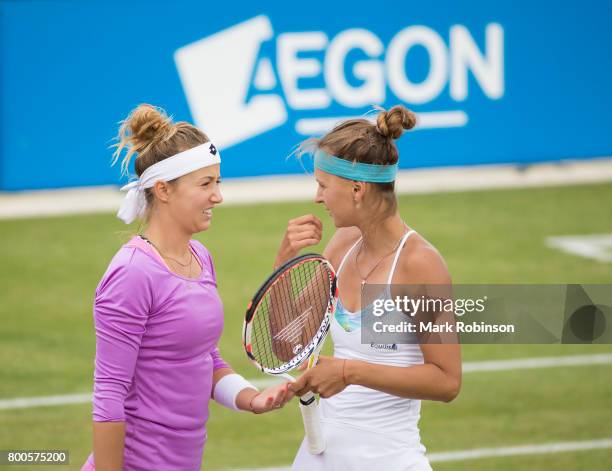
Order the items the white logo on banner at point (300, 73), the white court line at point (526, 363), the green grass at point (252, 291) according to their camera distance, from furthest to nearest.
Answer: the white logo on banner at point (300, 73), the white court line at point (526, 363), the green grass at point (252, 291)

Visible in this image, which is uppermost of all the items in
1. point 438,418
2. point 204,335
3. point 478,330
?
point 204,335

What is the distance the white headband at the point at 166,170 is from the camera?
14.4ft

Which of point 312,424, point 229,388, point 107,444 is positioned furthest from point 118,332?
point 312,424

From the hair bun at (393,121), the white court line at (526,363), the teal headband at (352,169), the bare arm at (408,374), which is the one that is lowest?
the white court line at (526,363)

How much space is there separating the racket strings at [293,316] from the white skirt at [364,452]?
0.39 m

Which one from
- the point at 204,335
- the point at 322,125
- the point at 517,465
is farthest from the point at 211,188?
the point at 322,125

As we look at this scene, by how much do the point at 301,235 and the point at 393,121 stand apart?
0.58 metres

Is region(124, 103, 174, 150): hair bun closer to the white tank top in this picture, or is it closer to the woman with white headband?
the woman with white headband

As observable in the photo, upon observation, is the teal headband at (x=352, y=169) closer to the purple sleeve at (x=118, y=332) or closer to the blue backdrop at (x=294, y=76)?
the purple sleeve at (x=118, y=332)

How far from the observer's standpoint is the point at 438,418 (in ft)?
26.4

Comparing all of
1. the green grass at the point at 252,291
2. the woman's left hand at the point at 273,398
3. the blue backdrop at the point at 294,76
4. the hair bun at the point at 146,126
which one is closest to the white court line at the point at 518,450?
the green grass at the point at 252,291

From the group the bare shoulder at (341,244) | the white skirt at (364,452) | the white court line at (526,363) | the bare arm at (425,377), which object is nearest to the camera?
the bare arm at (425,377)

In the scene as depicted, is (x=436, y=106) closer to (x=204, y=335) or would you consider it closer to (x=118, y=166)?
(x=118, y=166)

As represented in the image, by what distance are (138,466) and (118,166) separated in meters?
7.29
